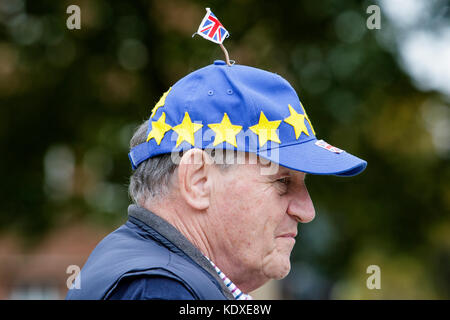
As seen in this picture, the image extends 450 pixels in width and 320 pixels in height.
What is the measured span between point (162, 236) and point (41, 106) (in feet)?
19.8

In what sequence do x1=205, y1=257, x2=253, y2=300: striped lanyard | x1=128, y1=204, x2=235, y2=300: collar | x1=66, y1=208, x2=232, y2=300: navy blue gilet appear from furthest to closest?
x1=205, y1=257, x2=253, y2=300: striped lanyard, x1=128, y1=204, x2=235, y2=300: collar, x1=66, y1=208, x2=232, y2=300: navy blue gilet

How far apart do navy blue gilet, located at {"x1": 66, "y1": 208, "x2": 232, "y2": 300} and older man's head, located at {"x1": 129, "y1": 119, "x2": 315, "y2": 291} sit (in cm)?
15

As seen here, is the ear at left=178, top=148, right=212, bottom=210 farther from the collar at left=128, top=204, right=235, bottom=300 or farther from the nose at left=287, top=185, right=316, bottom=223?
the nose at left=287, top=185, right=316, bottom=223

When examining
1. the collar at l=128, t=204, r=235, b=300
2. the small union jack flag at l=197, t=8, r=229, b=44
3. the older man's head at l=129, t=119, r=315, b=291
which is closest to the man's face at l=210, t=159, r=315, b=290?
the older man's head at l=129, t=119, r=315, b=291

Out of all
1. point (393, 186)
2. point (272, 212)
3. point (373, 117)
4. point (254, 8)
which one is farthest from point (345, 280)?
point (272, 212)

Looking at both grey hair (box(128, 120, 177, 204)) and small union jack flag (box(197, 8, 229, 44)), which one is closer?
grey hair (box(128, 120, 177, 204))

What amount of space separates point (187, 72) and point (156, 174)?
546 cm

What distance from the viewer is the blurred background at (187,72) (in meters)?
7.50

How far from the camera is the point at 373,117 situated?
773 centimetres

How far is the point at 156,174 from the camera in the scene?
2281 mm

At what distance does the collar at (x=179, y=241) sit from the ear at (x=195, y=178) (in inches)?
5.0

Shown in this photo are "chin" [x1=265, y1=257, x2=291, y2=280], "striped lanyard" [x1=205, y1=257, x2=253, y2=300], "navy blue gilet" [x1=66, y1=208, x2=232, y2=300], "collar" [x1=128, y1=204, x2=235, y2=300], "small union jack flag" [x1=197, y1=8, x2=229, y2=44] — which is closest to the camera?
"navy blue gilet" [x1=66, y1=208, x2=232, y2=300]

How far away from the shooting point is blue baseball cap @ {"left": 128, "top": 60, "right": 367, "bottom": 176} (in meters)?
2.21

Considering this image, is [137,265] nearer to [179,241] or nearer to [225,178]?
[179,241]
